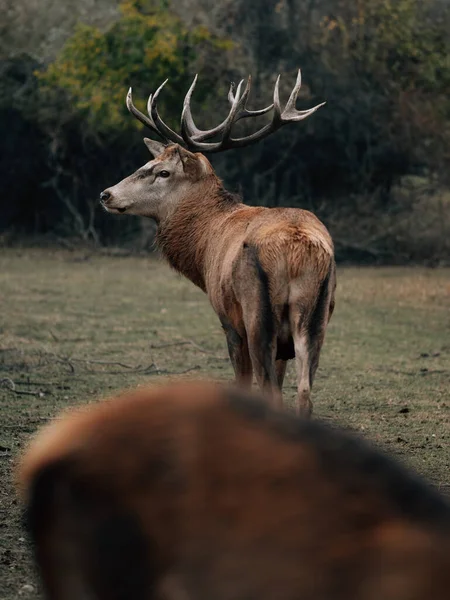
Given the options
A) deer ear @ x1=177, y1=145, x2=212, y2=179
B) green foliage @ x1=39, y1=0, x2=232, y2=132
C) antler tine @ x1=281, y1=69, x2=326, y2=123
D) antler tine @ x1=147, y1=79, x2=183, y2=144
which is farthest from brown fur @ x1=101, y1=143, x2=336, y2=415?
green foliage @ x1=39, y1=0, x2=232, y2=132

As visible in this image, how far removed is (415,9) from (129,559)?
22.8m

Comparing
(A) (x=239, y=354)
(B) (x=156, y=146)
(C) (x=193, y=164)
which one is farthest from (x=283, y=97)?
(A) (x=239, y=354)

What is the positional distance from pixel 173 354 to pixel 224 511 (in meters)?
8.91

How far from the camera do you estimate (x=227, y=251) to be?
6.70m

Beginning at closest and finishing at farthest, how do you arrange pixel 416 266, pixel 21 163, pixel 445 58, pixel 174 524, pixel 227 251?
pixel 174 524, pixel 227 251, pixel 416 266, pixel 445 58, pixel 21 163

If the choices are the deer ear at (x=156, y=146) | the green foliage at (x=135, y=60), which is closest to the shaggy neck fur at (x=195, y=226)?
the deer ear at (x=156, y=146)

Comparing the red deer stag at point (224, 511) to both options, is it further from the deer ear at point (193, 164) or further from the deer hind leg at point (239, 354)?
the deer ear at point (193, 164)

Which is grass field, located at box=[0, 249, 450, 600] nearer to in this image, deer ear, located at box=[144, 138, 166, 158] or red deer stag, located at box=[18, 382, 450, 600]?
A: deer ear, located at box=[144, 138, 166, 158]

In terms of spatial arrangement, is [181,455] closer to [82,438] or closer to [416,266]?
[82,438]

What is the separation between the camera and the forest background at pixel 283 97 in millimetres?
22594

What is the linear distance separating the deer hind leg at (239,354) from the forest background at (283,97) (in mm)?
15525

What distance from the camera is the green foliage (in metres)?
22.4

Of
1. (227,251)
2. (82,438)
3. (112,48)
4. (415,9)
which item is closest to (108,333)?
(227,251)

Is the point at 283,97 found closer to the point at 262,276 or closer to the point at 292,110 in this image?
the point at 292,110
